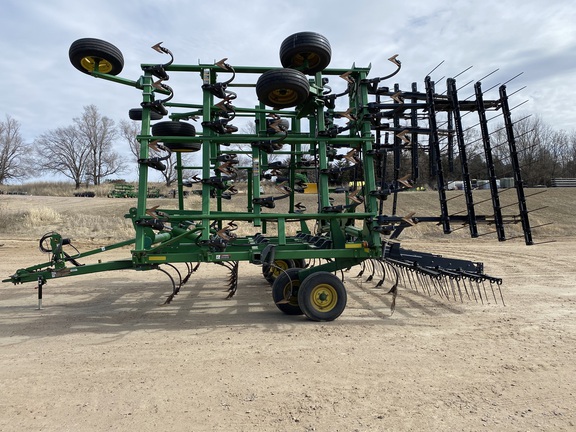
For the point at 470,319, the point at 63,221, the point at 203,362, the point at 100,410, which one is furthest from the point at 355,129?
the point at 63,221

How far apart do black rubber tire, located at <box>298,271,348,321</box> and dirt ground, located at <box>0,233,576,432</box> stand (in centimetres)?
16

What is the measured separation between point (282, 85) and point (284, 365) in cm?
334

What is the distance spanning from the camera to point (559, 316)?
213 inches

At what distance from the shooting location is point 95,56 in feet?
17.0

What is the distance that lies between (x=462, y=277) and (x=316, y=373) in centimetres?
321

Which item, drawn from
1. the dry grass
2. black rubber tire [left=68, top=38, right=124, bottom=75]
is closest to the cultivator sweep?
black rubber tire [left=68, top=38, right=124, bottom=75]

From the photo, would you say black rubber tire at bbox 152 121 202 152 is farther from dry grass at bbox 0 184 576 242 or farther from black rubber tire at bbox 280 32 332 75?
dry grass at bbox 0 184 576 242

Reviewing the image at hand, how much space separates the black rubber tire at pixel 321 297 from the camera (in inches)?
206

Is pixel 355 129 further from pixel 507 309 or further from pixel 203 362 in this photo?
pixel 203 362

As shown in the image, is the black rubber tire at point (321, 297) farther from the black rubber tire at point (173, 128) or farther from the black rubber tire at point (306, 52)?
the black rubber tire at point (173, 128)

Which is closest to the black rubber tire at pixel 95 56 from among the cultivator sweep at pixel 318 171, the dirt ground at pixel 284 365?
the cultivator sweep at pixel 318 171

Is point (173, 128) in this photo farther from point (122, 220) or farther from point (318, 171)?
point (122, 220)

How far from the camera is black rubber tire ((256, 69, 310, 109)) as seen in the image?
493 cm

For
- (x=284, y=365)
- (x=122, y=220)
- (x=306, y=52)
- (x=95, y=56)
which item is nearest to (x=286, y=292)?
(x=284, y=365)
